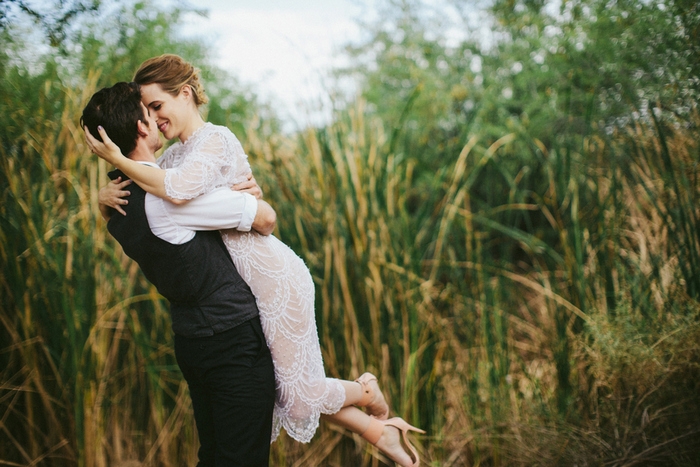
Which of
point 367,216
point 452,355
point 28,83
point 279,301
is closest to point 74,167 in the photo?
point 28,83

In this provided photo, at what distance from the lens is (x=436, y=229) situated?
311cm

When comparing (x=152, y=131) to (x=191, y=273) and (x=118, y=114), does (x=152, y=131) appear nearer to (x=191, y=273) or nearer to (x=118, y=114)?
(x=118, y=114)

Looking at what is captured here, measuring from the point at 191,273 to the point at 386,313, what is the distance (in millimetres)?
1347

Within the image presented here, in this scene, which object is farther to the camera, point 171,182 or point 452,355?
point 452,355

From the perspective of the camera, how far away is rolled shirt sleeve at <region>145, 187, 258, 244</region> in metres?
1.60

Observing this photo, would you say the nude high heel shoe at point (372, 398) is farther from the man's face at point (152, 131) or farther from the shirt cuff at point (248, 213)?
the man's face at point (152, 131)

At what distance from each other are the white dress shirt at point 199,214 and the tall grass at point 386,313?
111cm

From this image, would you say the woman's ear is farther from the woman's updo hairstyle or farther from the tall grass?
the tall grass

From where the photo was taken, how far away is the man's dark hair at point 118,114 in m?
1.62

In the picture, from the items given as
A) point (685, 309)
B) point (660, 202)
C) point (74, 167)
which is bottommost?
point (685, 309)

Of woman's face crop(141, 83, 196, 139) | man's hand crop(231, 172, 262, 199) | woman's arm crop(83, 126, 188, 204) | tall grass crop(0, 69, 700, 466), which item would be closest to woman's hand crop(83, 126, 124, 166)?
woman's arm crop(83, 126, 188, 204)

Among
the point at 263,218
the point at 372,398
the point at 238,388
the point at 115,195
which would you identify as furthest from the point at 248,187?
the point at 372,398

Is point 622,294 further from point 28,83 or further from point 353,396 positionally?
point 28,83

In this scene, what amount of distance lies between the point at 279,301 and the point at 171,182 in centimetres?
48
